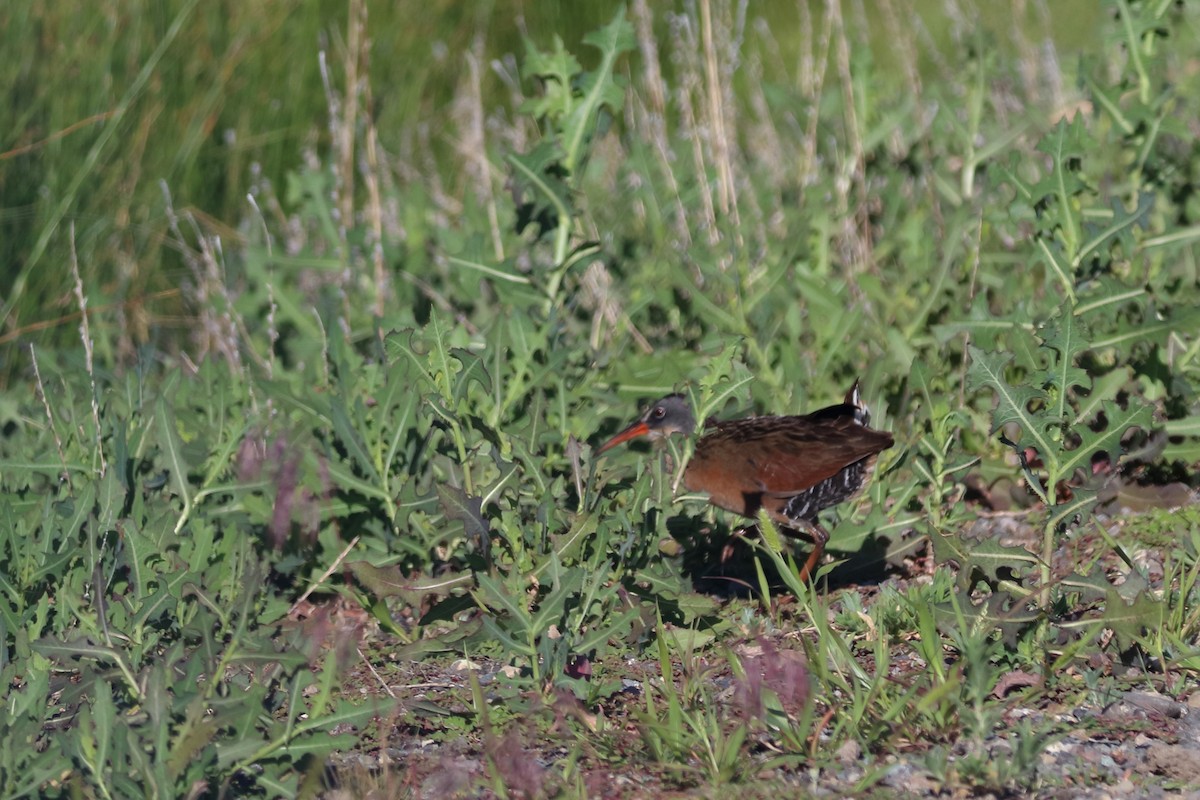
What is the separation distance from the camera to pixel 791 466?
12.9 ft

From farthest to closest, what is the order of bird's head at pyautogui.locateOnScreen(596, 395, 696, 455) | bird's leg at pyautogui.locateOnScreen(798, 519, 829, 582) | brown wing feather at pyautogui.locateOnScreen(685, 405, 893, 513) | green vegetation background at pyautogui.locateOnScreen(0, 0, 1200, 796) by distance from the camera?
bird's head at pyautogui.locateOnScreen(596, 395, 696, 455) < brown wing feather at pyautogui.locateOnScreen(685, 405, 893, 513) < bird's leg at pyautogui.locateOnScreen(798, 519, 829, 582) < green vegetation background at pyautogui.locateOnScreen(0, 0, 1200, 796)

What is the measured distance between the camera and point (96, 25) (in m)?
6.39

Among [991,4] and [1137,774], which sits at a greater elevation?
[991,4]

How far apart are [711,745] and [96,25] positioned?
15.9 feet

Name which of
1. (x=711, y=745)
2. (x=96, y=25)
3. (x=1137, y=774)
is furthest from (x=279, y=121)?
(x=1137, y=774)

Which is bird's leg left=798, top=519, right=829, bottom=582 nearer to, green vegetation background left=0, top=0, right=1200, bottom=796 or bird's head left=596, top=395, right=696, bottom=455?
green vegetation background left=0, top=0, right=1200, bottom=796

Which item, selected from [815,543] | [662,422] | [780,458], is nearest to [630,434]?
[662,422]

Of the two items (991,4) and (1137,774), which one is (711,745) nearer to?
(1137,774)

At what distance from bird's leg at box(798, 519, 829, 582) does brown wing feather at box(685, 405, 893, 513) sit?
12 cm

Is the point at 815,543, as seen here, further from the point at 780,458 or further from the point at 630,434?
the point at 630,434

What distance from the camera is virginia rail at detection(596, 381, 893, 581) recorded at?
12.8ft

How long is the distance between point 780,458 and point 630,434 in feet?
2.00

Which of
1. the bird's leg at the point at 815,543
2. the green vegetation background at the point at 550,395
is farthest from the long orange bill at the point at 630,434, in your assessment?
the bird's leg at the point at 815,543

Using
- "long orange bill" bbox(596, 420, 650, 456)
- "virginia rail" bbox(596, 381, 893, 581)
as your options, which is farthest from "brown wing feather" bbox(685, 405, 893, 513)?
"long orange bill" bbox(596, 420, 650, 456)
